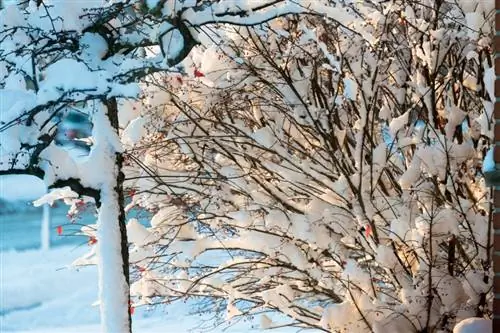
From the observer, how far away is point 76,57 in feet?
17.6

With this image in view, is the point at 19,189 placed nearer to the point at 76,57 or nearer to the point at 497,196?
the point at 76,57

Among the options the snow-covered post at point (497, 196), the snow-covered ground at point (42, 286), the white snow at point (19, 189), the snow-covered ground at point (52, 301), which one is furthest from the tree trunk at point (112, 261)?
the white snow at point (19, 189)

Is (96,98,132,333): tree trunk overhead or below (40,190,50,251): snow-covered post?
below

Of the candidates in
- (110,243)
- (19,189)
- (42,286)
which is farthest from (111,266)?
(19,189)

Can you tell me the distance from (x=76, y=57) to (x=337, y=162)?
116 inches

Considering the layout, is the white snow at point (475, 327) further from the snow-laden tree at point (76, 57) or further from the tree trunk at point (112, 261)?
the tree trunk at point (112, 261)

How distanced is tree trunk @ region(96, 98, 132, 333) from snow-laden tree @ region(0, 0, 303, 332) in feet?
0.43

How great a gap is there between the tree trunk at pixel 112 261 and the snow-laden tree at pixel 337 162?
75 centimetres

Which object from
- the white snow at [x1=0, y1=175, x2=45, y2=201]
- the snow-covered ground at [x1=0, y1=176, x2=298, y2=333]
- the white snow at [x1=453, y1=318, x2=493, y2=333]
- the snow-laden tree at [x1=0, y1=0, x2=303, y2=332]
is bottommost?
the white snow at [x1=453, y1=318, x2=493, y2=333]

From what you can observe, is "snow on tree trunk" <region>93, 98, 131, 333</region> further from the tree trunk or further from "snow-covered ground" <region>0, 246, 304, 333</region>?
"snow-covered ground" <region>0, 246, 304, 333</region>

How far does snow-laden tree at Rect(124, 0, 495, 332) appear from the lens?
6.73 meters

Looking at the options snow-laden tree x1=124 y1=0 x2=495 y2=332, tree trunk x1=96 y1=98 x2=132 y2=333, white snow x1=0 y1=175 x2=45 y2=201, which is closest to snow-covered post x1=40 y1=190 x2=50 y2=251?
white snow x1=0 y1=175 x2=45 y2=201

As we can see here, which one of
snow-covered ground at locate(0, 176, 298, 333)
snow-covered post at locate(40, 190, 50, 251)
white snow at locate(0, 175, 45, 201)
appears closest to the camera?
snow-covered ground at locate(0, 176, 298, 333)

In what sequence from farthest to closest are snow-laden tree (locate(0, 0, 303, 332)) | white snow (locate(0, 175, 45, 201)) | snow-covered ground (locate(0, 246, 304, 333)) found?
white snow (locate(0, 175, 45, 201)) < snow-covered ground (locate(0, 246, 304, 333)) < snow-laden tree (locate(0, 0, 303, 332))
